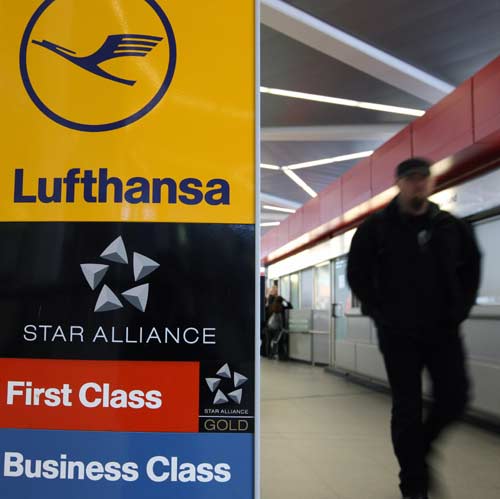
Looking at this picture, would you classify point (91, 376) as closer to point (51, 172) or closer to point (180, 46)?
point (51, 172)

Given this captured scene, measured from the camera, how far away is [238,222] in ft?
5.06

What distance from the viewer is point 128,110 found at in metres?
1.55

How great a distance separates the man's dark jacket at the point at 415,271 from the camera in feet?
9.09

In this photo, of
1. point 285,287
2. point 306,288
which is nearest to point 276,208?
point 285,287

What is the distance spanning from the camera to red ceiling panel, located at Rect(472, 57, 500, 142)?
5.04 meters

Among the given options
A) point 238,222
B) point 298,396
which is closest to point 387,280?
point 238,222

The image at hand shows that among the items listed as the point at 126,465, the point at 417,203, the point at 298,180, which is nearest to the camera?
the point at 126,465

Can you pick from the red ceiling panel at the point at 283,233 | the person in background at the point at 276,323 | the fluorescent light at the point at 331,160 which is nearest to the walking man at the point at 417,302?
the person in background at the point at 276,323

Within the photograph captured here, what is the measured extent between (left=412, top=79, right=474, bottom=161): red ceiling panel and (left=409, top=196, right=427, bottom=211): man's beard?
2.78m

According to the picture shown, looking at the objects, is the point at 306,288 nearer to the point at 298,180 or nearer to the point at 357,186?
the point at 357,186

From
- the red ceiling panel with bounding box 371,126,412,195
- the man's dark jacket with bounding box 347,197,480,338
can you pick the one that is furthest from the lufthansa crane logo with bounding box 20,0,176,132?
the red ceiling panel with bounding box 371,126,412,195

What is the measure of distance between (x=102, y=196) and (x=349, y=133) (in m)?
13.1

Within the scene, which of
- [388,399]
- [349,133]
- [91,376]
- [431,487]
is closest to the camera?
[91,376]

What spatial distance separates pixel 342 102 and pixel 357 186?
3.77 m
